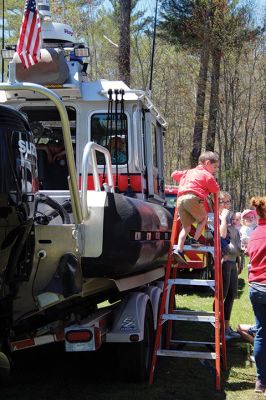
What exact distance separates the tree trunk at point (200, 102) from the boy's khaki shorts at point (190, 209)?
51.6ft

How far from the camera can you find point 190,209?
5934 millimetres

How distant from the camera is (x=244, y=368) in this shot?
19.7 ft

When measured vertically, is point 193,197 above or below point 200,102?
below

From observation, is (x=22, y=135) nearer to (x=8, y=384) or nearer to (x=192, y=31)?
(x=8, y=384)

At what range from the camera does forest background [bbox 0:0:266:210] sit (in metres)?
21.7

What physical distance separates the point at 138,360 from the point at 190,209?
5.38 feet

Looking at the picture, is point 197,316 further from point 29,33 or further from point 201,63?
point 201,63

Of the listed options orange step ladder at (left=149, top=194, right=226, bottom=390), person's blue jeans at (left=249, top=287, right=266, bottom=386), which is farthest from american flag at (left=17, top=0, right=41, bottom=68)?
person's blue jeans at (left=249, top=287, right=266, bottom=386)

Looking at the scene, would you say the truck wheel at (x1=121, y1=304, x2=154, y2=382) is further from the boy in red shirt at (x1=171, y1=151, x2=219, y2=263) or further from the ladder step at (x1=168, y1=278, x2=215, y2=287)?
the boy in red shirt at (x1=171, y1=151, x2=219, y2=263)

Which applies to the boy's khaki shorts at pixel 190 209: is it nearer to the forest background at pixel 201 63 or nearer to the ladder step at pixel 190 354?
the ladder step at pixel 190 354

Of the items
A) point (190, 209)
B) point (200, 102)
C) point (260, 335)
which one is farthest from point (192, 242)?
point (200, 102)

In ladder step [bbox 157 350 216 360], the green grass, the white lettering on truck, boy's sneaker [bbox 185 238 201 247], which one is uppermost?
the white lettering on truck

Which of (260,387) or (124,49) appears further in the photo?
(124,49)

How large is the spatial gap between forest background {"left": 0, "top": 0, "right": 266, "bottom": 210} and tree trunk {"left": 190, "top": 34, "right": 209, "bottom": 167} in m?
0.04
